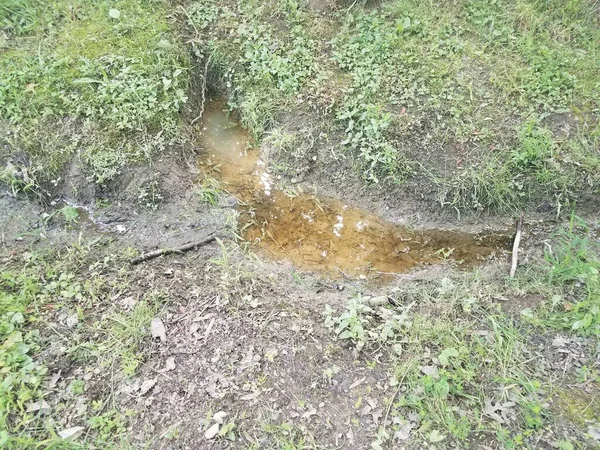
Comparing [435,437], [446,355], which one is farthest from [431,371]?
[435,437]

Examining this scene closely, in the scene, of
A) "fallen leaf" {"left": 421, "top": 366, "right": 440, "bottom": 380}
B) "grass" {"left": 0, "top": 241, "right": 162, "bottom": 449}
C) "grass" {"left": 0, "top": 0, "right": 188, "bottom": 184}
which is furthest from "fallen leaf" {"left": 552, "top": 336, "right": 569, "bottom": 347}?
"grass" {"left": 0, "top": 0, "right": 188, "bottom": 184}

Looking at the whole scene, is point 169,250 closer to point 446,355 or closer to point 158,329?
point 158,329

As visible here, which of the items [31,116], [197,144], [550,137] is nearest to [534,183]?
[550,137]

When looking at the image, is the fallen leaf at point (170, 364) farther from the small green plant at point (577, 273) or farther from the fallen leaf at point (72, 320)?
the small green plant at point (577, 273)

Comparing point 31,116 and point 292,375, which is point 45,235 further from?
point 292,375

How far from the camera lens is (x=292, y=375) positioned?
11.1ft

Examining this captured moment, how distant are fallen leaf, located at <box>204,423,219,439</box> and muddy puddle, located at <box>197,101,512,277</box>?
1735mm

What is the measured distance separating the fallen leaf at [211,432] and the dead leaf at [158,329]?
0.81m

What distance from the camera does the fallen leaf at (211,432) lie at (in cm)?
305

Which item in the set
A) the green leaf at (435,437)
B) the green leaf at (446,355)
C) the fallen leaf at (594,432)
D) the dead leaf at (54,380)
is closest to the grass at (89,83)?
the dead leaf at (54,380)

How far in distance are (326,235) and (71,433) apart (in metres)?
2.74

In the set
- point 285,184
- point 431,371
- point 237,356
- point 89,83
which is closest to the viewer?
point 431,371

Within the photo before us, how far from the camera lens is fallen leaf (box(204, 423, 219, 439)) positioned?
305cm

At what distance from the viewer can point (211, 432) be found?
306cm
